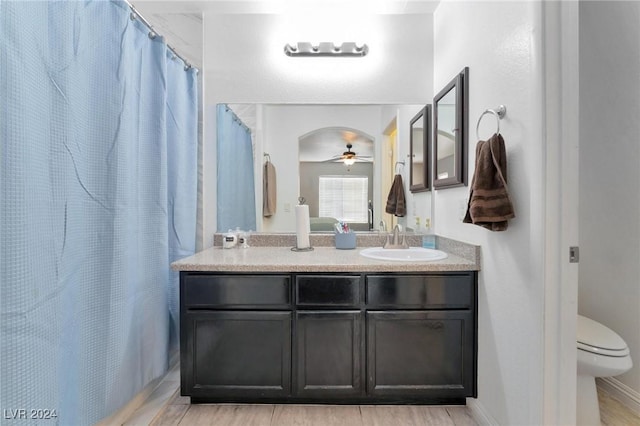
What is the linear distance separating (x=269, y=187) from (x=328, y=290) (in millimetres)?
928

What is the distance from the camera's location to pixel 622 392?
1.72 meters

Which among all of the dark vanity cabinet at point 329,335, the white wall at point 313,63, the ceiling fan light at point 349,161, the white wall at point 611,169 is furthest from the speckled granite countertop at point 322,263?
the white wall at point 611,169

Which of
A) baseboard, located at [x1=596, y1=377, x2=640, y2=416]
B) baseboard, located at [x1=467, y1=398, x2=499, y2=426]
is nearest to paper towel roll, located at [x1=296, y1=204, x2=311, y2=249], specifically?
baseboard, located at [x1=467, y1=398, x2=499, y2=426]

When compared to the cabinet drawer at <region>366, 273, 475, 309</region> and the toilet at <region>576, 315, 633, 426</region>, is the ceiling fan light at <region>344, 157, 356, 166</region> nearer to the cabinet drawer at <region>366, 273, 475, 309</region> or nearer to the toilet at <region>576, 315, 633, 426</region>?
the cabinet drawer at <region>366, 273, 475, 309</region>

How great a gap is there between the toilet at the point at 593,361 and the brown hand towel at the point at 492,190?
0.76m

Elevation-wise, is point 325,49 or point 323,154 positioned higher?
point 325,49

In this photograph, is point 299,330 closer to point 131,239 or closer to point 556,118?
point 131,239

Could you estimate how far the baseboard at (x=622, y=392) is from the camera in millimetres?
1651

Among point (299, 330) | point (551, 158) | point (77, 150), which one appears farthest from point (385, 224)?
point (77, 150)

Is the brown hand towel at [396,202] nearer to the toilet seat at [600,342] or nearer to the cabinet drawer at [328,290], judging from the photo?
the cabinet drawer at [328,290]

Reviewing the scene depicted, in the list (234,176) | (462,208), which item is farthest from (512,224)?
(234,176)

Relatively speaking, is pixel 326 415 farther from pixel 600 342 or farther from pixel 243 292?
pixel 600 342

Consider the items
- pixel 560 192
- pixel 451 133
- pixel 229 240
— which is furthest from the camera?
pixel 229 240

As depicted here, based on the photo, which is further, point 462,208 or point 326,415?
point 462,208
